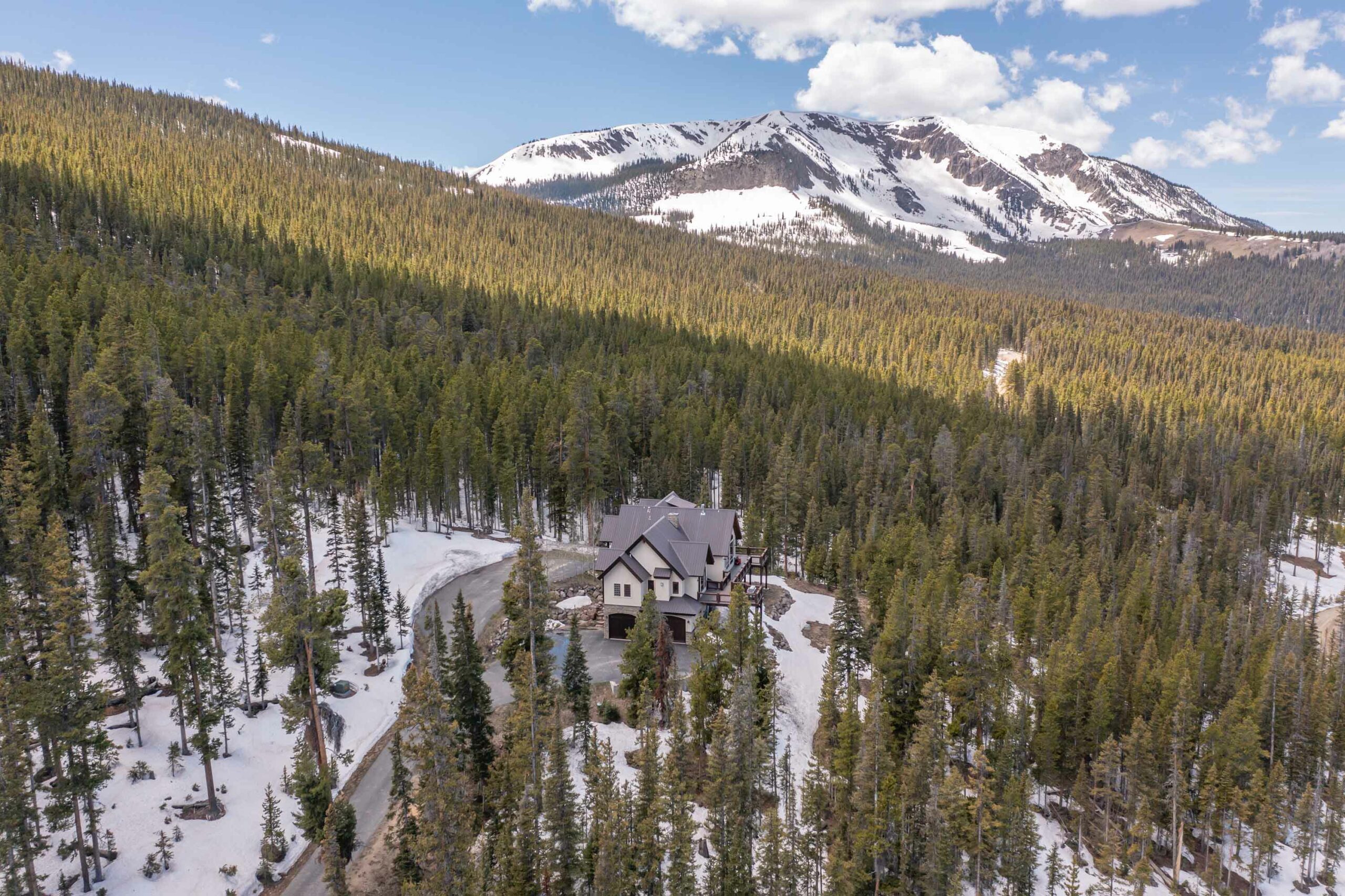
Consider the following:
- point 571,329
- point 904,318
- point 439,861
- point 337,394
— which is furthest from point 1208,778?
point 904,318

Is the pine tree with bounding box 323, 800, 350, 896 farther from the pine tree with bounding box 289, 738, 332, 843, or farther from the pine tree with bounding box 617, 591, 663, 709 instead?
the pine tree with bounding box 617, 591, 663, 709

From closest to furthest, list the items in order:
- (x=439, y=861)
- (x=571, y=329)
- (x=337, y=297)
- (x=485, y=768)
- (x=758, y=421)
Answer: (x=439, y=861) < (x=485, y=768) < (x=758, y=421) < (x=337, y=297) < (x=571, y=329)

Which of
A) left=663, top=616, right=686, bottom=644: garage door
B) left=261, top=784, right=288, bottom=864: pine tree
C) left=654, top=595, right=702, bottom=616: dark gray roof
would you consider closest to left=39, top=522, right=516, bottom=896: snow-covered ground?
left=261, top=784, right=288, bottom=864: pine tree

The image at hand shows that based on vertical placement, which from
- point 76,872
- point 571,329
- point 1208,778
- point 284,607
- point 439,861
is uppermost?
point 571,329

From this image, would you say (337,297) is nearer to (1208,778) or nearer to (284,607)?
(284,607)

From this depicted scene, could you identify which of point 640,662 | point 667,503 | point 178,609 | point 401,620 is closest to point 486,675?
point 401,620

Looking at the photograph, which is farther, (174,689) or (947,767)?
(947,767)

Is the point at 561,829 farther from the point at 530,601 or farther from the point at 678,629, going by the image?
the point at 678,629
